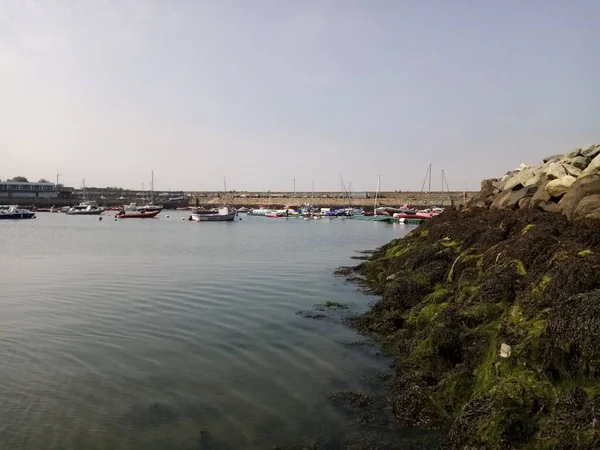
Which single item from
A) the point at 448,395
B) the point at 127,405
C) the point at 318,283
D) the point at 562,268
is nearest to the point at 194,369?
the point at 127,405

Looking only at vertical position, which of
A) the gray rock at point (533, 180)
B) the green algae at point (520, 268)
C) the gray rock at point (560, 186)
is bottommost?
the green algae at point (520, 268)

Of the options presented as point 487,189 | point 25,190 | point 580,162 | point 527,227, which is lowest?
point 527,227

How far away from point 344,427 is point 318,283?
1211cm

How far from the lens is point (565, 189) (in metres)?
16.0

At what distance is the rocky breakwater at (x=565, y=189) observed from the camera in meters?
12.8

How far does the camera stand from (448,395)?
6.86 metres

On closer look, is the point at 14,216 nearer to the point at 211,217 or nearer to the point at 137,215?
the point at 137,215

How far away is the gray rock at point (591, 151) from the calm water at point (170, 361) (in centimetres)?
1166

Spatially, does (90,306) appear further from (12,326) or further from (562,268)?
(562,268)

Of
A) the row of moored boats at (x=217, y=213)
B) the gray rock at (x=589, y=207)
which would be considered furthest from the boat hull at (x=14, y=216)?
the gray rock at (x=589, y=207)

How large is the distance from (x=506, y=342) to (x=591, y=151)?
17.3 meters

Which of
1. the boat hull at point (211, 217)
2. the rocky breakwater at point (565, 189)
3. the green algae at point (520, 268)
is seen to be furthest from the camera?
the boat hull at point (211, 217)

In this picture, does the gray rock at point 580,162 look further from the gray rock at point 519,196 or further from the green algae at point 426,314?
the green algae at point 426,314

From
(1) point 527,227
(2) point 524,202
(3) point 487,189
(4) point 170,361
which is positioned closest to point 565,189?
(2) point 524,202
